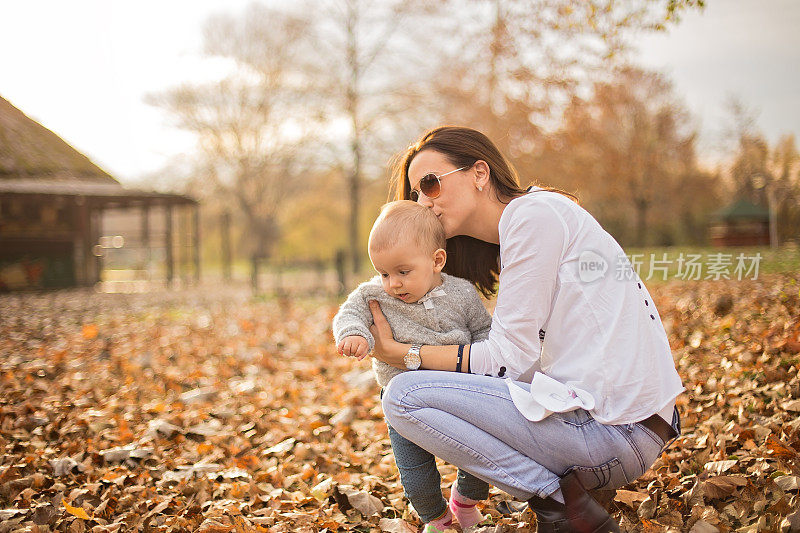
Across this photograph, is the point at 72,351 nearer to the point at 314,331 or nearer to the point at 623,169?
the point at 314,331

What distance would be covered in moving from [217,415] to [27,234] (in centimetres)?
1273

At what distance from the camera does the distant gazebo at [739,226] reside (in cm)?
1821

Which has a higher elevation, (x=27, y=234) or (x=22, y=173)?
(x=22, y=173)

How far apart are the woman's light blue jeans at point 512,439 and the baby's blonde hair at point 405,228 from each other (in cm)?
52

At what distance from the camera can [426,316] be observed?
2.43m

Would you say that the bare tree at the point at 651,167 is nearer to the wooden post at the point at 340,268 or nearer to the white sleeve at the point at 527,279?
the wooden post at the point at 340,268

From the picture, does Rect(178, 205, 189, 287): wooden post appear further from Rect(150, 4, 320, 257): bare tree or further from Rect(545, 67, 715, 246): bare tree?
Rect(545, 67, 715, 246): bare tree

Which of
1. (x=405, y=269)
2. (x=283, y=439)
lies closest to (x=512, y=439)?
(x=405, y=269)

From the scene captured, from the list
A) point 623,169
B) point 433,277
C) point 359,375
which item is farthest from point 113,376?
point 623,169

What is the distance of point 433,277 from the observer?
8.02ft

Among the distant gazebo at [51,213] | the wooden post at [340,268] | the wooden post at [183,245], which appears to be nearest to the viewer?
the wooden post at [340,268]

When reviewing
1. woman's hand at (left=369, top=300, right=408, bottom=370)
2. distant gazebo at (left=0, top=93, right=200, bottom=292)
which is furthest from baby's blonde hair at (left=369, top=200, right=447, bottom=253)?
distant gazebo at (left=0, top=93, right=200, bottom=292)

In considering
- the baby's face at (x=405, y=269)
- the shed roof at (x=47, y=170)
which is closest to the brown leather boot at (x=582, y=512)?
the baby's face at (x=405, y=269)

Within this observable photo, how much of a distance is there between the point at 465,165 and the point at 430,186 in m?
0.16
